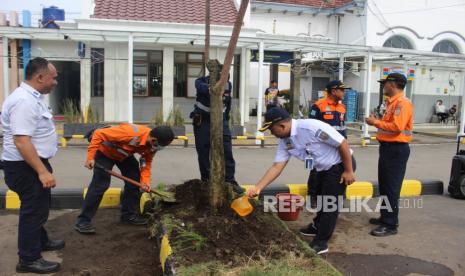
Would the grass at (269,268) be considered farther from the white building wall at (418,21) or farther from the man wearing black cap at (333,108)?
the white building wall at (418,21)

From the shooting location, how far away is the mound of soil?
3492mm

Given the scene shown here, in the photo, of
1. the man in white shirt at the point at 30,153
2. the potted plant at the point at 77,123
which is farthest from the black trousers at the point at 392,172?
the potted plant at the point at 77,123

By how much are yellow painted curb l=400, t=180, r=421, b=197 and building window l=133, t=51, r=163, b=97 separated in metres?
11.2

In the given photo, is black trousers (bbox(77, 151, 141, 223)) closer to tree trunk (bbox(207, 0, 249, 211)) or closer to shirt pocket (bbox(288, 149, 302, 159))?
tree trunk (bbox(207, 0, 249, 211))

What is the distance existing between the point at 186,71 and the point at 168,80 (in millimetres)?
804

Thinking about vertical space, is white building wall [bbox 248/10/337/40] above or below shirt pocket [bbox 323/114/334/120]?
above

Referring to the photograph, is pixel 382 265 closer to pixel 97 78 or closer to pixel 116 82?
pixel 116 82

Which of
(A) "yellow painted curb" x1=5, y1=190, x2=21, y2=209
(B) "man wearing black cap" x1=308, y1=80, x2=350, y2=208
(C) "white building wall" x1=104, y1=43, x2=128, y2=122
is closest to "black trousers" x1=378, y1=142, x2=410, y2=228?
(B) "man wearing black cap" x1=308, y1=80, x2=350, y2=208

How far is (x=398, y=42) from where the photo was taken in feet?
69.8

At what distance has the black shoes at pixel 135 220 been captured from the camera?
16.3 ft

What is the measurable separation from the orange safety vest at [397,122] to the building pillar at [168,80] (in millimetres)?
11543

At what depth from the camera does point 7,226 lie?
4.89m

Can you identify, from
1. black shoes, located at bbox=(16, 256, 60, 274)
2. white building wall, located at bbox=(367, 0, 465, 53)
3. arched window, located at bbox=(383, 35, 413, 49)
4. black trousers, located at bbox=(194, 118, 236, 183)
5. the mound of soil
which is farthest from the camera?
arched window, located at bbox=(383, 35, 413, 49)

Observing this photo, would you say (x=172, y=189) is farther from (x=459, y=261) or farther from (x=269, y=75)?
(x=269, y=75)
